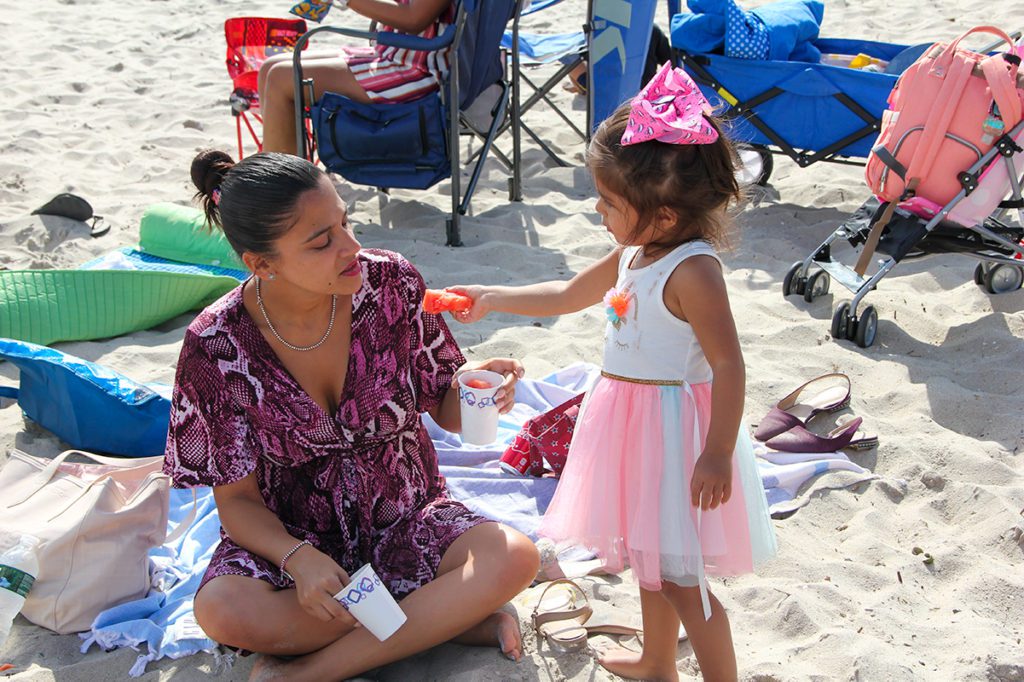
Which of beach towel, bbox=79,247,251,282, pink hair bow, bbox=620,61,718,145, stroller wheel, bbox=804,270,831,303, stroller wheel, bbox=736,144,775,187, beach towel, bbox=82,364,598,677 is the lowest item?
beach towel, bbox=82,364,598,677

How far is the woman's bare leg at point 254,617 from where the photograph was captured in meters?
2.18

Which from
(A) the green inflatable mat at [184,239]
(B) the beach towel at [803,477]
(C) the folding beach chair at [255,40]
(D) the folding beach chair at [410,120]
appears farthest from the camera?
(C) the folding beach chair at [255,40]

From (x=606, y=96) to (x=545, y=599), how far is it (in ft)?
13.5

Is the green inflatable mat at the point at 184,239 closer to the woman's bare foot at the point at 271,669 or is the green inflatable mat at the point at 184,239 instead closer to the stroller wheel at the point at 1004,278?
the woman's bare foot at the point at 271,669

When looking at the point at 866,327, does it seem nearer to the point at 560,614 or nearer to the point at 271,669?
the point at 560,614

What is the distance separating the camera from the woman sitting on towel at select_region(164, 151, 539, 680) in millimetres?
2188

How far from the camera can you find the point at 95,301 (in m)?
3.87

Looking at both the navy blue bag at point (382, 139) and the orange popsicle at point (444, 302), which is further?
the navy blue bag at point (382, 139)

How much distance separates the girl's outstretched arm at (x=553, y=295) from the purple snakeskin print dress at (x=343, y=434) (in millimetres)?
159

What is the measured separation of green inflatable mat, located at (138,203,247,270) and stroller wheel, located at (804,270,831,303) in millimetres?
2490

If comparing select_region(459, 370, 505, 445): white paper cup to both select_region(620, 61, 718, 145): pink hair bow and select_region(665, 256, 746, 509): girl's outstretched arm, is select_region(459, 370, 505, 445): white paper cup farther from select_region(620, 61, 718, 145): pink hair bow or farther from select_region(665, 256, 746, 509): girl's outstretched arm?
select_region(620, 61, 718, 145): pink hair bow

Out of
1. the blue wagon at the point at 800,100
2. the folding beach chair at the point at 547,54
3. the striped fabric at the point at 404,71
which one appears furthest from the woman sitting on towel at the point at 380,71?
the blue wagon at the point at 800,100

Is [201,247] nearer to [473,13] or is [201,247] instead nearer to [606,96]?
[473,13]

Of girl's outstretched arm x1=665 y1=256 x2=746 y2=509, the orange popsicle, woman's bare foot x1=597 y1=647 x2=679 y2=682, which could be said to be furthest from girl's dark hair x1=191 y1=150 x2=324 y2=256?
woman's bare foot x1=597 y1=647 x2=679 y2=682
